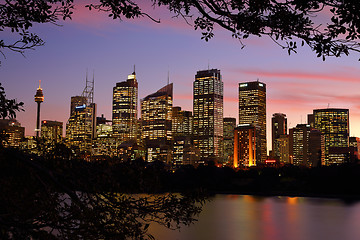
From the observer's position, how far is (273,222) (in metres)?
42.0

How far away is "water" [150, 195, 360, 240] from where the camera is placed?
33.6 m

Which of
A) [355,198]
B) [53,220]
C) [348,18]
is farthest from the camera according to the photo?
[355,198]

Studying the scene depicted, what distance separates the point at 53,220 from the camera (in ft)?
15.5

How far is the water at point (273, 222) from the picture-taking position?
110ft

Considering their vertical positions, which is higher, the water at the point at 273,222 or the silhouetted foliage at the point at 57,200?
the silhouetted foliage at the point at 57,200

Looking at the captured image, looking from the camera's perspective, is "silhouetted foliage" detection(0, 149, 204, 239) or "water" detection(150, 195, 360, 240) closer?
"silhouetted foliage" detection(0, 149, 204, 239)

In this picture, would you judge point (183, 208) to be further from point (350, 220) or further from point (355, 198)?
point (355, 198)

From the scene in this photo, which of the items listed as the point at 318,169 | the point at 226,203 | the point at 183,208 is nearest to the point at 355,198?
the point at 318,169

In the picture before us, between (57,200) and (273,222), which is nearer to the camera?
(57,200)

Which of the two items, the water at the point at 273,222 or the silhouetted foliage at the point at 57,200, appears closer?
the silhouetted foliage at the point at 57,200

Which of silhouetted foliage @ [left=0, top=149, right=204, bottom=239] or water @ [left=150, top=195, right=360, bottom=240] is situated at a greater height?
silhouetted foliage @ [left=0, top=149, right=204, bottom=239]

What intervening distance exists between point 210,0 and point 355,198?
61577 millimetres

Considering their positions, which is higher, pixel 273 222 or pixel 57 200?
pixel 57 200

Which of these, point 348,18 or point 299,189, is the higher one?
point 348,18
